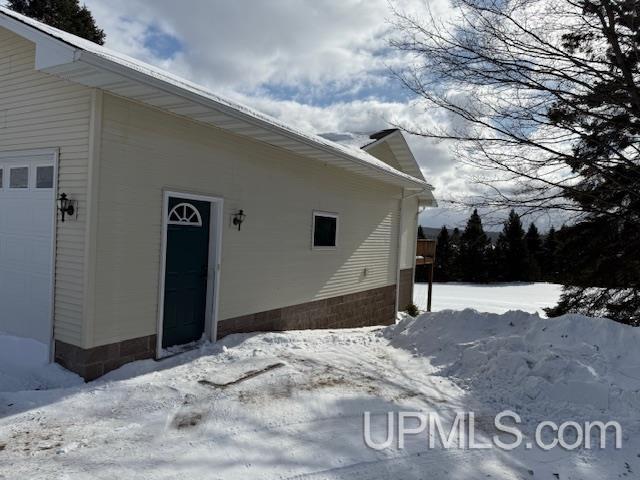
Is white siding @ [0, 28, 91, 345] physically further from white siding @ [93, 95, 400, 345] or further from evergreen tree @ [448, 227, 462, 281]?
evergreen tree @ [448, 227, 462, 281]

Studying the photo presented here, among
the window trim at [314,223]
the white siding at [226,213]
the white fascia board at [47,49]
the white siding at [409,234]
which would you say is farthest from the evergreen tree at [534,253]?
the white fascia board at [47,49]

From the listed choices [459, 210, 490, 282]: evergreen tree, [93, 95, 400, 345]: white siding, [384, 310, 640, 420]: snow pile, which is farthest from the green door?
[459, 210, 490, 282]: evergreen tree

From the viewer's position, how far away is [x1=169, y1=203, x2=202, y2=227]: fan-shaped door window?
5.46 meters

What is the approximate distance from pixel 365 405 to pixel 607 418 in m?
2.27

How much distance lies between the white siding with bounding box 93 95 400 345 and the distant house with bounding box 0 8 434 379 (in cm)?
2

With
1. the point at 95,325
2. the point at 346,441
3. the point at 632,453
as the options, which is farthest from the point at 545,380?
the point at 95,325

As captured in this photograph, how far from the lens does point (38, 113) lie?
4.83 m

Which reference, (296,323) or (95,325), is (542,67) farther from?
(95,325)

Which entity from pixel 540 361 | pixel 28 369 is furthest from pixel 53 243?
pixel 540 361

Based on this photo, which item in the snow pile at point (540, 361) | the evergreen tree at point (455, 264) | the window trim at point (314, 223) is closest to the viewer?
the snow pile at point (540, 361)

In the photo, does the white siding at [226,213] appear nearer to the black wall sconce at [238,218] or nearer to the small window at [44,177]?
the black wall sconce at [238,218]

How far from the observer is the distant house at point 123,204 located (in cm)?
445

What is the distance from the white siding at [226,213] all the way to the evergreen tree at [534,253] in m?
26.3

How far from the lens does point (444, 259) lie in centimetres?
3209
